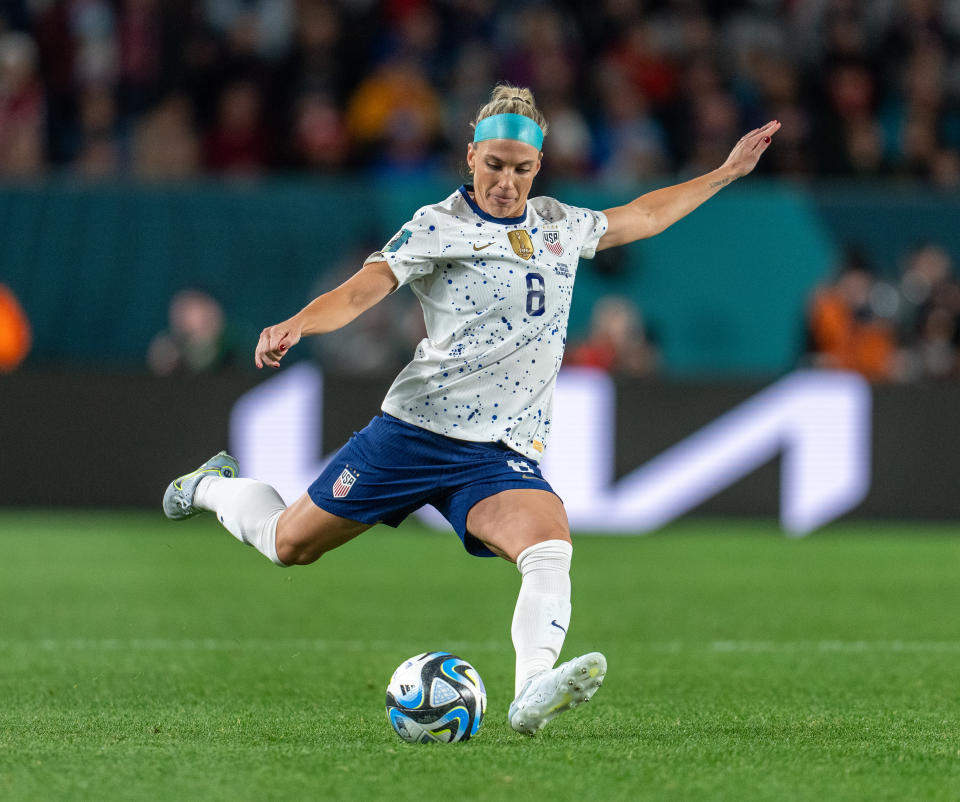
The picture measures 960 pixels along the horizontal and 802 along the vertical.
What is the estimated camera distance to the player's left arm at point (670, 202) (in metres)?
5.74

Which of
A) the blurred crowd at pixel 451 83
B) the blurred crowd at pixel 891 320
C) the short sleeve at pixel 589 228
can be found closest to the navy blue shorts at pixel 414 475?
the short sleeve at pixel 589 228

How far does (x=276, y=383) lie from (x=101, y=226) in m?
2.23

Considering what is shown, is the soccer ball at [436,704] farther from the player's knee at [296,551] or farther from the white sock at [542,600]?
the player's knee at [296,551]

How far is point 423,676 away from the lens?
509 centimetres

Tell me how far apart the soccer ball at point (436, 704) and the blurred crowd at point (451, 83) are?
32.0 ft

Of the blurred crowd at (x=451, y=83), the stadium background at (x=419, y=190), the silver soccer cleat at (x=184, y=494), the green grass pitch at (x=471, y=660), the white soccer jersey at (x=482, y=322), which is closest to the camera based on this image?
the green grass pitch at (x=471, y=660)

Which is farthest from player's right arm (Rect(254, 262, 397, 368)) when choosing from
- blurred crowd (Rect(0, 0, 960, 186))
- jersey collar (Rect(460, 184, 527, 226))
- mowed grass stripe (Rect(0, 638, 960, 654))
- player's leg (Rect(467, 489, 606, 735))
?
blurred crowd (Rect(0, 0, 960, 186))

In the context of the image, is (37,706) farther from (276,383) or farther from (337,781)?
(276,383)

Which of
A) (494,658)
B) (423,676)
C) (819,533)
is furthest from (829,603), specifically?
(423,676)

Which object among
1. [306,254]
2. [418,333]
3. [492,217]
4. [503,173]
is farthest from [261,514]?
[306,254]

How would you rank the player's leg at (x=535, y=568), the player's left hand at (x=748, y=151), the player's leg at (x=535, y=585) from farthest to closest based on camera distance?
the player's left hand at (x=748, y=151), the player's leg at (x=535, y=568), the player's leg at (x=535, y=585)

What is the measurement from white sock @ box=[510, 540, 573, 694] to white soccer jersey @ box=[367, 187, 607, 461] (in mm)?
446

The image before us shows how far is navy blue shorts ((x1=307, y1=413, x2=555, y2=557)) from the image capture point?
529cm

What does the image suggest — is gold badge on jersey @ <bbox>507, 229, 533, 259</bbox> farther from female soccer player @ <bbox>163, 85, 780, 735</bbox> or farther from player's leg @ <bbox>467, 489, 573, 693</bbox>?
player's leg @ <bbox>467, 489, 573, 693</bbox>
